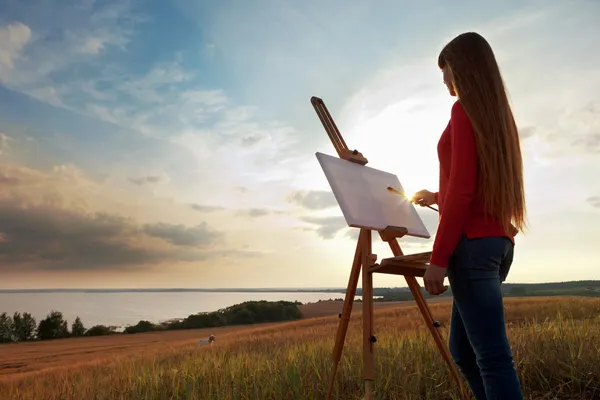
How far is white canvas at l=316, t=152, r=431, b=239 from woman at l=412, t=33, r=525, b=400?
0.95 m

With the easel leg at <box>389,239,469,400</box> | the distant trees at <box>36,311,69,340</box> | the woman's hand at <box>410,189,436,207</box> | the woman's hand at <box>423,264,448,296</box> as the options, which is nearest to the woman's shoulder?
the woman's hand at <box>423,264,448,296</box>

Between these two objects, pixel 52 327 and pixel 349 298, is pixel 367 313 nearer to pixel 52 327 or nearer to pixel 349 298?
pixel 349 298

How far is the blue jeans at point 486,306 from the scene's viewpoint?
1.96 meters

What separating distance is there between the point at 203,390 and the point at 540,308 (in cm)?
1014

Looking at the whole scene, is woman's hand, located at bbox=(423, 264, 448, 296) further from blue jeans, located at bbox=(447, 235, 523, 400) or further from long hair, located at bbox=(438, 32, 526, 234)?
long hair, located at bbox=(438, 32, 526, 234)

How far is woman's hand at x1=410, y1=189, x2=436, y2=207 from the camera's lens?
10.2 ft

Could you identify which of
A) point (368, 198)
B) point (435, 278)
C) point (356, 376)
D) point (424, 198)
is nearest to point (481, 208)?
point (435, 278)

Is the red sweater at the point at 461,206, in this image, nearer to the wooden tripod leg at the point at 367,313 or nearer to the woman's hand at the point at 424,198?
the woman's hand at the point at 424,198

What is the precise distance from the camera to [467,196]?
2033 millimetres

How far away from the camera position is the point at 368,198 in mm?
3402

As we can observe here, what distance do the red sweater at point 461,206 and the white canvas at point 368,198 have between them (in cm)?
Answer: 104

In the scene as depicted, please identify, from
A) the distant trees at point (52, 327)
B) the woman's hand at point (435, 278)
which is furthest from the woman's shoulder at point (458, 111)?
the distant trees at point (52, 327)

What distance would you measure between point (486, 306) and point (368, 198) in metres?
1.55

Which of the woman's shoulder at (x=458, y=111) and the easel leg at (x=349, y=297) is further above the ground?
the woman's shoulder at (x=458, y=111)
